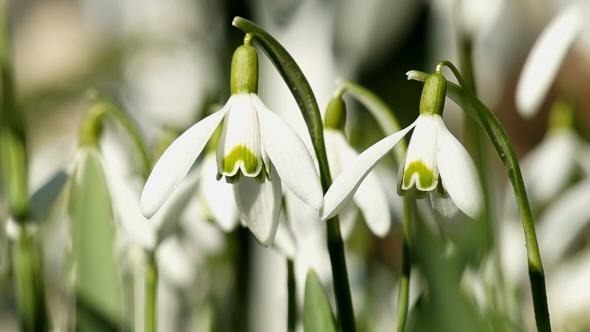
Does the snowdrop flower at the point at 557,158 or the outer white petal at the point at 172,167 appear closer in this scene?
the outer white petal at the point at 172,167

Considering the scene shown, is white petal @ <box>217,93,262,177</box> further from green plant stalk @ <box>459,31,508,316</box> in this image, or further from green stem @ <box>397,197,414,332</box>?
green plant stalk @ <box>459,31,508,316</box>

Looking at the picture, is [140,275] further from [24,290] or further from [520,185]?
[520,185]

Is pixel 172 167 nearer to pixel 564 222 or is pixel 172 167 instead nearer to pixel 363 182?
pixel 363 182

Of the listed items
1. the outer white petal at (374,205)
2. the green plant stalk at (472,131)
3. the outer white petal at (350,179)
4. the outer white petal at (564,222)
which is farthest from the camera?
the outer white petal at (564,222)

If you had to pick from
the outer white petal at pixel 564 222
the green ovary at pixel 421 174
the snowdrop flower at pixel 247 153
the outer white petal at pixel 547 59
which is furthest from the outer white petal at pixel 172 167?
the outer white petal at pixel 564 222

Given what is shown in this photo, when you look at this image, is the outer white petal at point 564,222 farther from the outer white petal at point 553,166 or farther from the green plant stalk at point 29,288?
the green plant stalk at point 29,288

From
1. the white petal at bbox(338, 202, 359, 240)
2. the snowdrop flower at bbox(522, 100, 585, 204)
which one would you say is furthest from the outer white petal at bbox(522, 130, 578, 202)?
the white petal at bbox(338, 202, 359, 240)

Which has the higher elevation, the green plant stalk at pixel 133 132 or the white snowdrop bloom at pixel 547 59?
the white snowdrop bloom at pixel 547 59

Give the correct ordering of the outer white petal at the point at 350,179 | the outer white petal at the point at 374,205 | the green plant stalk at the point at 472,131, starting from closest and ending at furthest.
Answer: the outer white petal at the point at 350,179, the outer white petal at the point at 374,205, the green plant stalk at the point at 472,131
